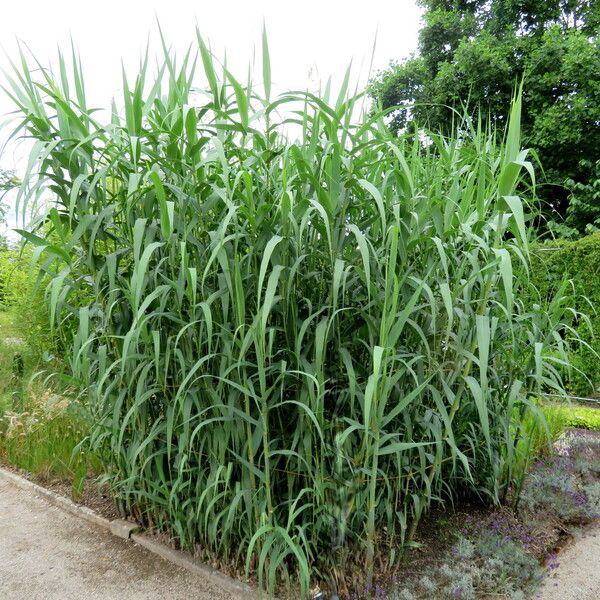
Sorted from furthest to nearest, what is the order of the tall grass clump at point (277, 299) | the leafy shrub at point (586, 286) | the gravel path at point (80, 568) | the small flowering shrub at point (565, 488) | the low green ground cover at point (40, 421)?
the leafy shrub at point (586, 286) → the low green ground cover at point (40, 421) → the small flowering shrub at point (565, 488) → the gravel path at point (80, 568) → the tall grass clump at point (277, 299)

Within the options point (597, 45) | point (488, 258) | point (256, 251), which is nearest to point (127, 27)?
point (256, 251)

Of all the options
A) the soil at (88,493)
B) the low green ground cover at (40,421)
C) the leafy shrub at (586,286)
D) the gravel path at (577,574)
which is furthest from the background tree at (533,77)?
the soil at (88,493)

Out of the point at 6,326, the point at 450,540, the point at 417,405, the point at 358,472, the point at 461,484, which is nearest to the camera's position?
the point at 358,472

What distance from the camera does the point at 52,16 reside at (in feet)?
6.75

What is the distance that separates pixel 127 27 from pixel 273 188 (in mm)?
827

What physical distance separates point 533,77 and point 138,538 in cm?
973

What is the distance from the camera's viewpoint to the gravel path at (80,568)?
1.94m

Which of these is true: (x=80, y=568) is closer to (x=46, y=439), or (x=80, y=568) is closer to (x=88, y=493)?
Result: (x=88, y=493)

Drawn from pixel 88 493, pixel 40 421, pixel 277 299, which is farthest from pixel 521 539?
pixel 40 421

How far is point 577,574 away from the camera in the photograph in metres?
2.08

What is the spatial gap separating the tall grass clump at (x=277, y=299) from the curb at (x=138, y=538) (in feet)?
0.25

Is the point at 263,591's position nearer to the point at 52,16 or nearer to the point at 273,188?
the point at 273,188

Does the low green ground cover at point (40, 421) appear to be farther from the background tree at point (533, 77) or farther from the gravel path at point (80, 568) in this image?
the background tree at point (533, 77)

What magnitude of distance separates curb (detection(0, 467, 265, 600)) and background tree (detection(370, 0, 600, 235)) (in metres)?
6.92
